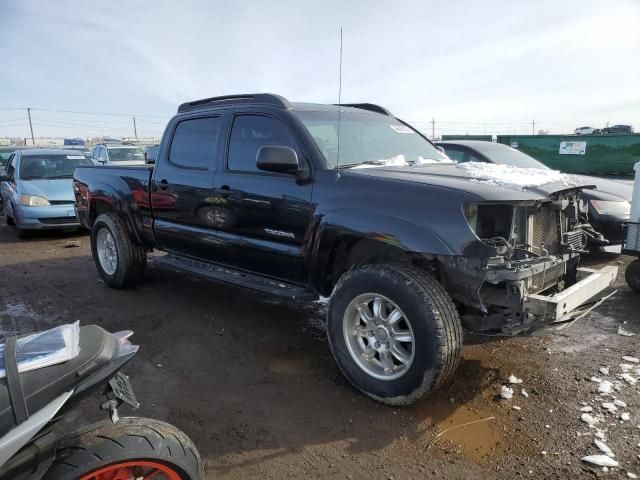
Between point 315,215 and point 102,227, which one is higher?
point 315,215

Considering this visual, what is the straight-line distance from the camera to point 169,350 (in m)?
4.17

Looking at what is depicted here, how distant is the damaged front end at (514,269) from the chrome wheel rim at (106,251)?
165 inches

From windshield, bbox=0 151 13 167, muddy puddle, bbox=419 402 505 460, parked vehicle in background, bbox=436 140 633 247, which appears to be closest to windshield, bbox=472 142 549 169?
parked vehicle in background, bbox=436 140 633 247

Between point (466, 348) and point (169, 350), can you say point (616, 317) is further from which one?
point (169, 350)

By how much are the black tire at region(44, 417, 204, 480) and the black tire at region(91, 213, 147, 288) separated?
3.90 m

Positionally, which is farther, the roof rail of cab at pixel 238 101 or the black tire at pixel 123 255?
the black tire at pixel 123 255

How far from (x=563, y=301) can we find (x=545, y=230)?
64 centimetres

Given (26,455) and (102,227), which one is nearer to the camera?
(26,455)

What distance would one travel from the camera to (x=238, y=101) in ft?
14.8

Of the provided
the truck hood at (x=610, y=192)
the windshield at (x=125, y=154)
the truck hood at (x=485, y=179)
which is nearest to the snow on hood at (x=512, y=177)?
the truck hood at (x=485, y=179)

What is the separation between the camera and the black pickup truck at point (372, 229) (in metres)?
3.00

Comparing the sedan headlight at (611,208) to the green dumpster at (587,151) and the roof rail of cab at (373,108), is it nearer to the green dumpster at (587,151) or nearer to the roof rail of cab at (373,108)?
the roof rail of cab at (373,108)

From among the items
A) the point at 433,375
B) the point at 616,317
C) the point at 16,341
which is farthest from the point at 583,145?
the point at 16,341

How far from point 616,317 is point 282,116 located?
3.65 metres
